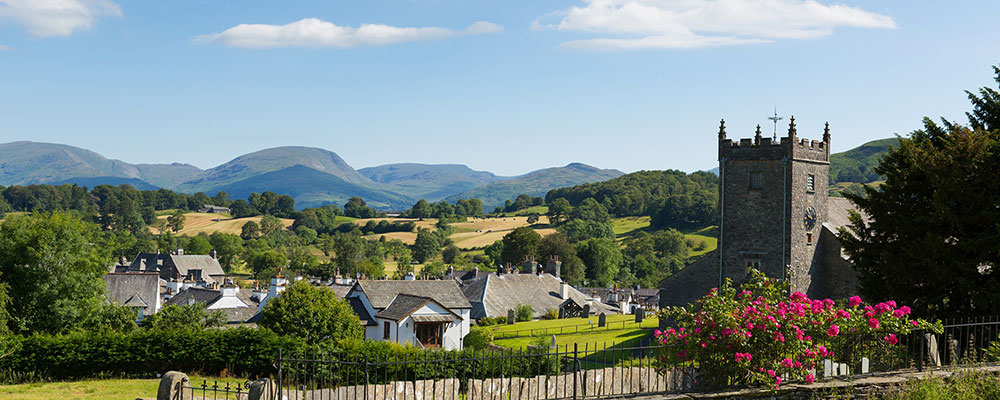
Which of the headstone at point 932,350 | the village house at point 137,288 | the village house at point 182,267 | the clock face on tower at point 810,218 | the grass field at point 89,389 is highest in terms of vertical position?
the clock face on tower at point 810,218

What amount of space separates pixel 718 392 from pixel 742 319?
3.98 ft

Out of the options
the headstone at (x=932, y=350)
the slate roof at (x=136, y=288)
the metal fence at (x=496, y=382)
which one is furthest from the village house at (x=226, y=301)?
the headstone at (x=932, y=350)

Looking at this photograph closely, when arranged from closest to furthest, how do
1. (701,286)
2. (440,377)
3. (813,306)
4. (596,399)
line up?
(596,399), (813,306), (440,377), (701,286)

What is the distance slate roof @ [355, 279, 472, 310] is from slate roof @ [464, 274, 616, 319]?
25.8ft

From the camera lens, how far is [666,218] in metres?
187

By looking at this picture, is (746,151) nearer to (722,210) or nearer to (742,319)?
(722,210)

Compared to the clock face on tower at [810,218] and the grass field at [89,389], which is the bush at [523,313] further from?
the grass field at [89,389]

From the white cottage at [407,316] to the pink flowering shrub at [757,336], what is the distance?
35252mm

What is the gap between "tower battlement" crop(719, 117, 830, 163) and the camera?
131 ft

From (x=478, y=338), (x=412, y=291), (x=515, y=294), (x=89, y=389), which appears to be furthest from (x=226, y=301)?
(x=89, y=389)

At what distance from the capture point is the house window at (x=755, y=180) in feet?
134

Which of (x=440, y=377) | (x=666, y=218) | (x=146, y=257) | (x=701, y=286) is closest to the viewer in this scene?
(x=440, y=377)

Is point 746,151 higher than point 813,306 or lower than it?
higher

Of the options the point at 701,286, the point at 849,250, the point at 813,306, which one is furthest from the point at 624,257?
the point at 813,306
